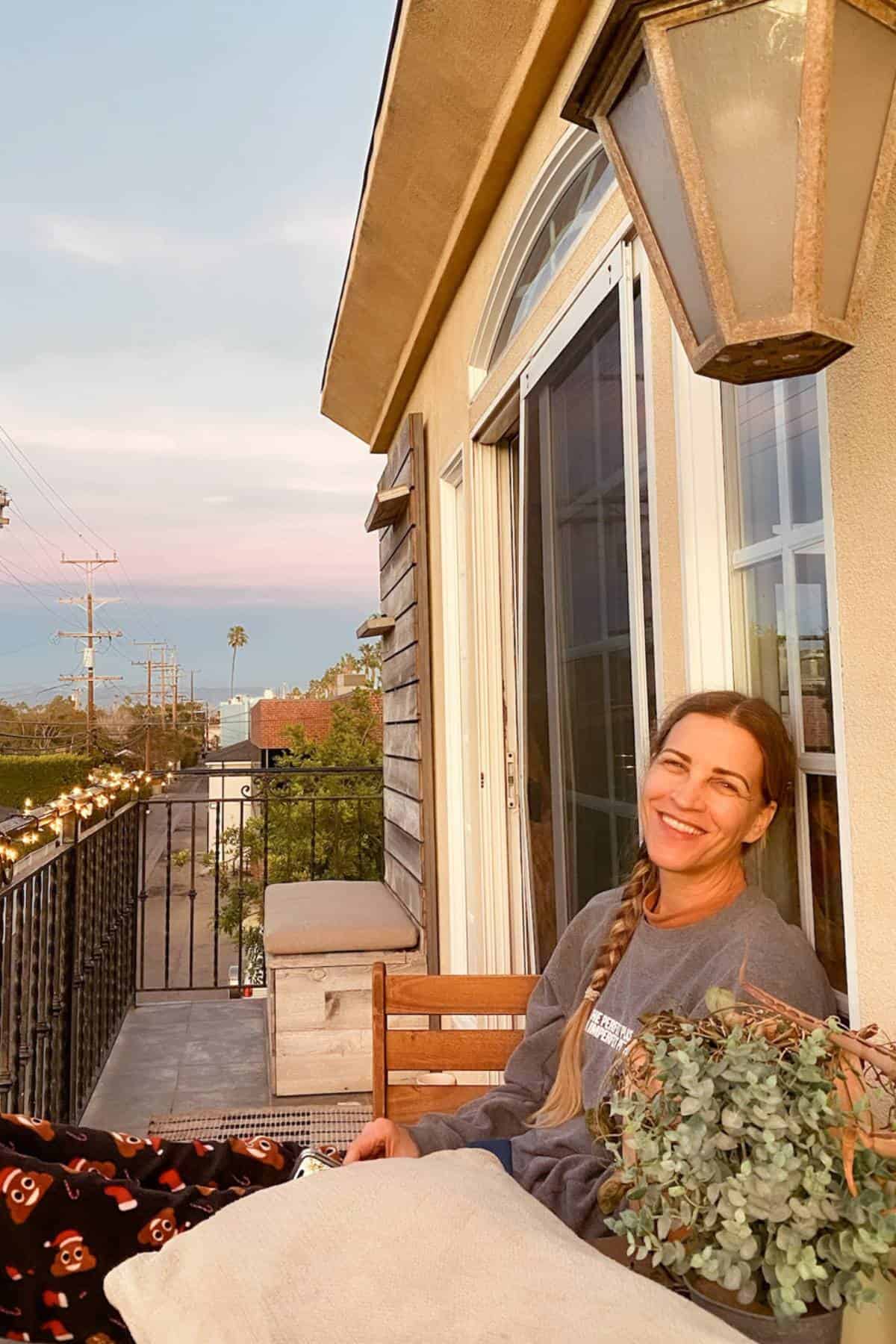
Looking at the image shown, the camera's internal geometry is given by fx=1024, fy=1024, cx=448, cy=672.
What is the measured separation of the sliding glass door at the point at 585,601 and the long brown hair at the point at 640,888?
32cm

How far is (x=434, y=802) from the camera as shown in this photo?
3.78 metres

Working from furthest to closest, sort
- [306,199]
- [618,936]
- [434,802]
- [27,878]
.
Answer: [306,199] < [434,802] < [27,878] < [618,936]

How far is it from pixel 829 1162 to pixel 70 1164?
1.15 metres

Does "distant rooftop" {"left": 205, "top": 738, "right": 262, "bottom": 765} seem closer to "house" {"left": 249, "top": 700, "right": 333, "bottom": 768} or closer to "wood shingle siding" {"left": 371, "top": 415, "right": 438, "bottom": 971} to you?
"house" {"left": 249, "top": 700, "right": 333, "bottom": 768}

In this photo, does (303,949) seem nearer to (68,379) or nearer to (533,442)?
(533,442)

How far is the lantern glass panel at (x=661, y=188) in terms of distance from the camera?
85 cm

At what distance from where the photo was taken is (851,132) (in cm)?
80

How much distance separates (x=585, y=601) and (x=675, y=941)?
90cm

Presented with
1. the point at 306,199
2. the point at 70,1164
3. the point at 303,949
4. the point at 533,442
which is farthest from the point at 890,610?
the point at 306,199

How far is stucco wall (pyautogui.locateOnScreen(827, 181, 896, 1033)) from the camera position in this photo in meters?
0.97

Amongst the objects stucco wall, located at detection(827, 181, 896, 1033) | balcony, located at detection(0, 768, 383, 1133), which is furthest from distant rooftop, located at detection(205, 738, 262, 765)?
stucco wall, located at detection(827, 181, 896, 1033)

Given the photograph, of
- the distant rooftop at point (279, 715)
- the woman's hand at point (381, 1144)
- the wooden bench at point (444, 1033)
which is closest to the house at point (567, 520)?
the wooden bench at point (444, 1033)

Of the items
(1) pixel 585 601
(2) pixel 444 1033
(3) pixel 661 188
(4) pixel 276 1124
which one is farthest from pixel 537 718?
(3) pixel 661 188

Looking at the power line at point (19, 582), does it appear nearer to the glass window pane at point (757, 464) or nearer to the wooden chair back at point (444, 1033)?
the wooden chair back at point (444, 1033)
